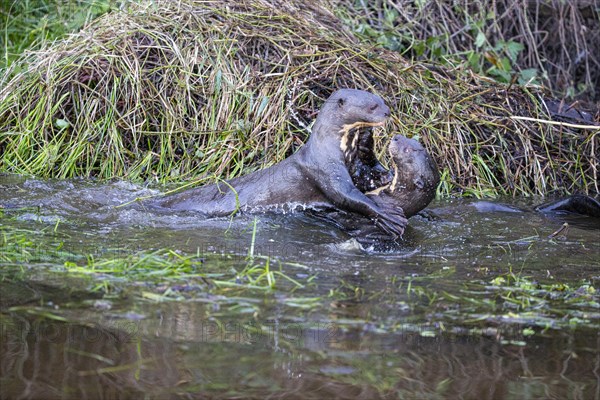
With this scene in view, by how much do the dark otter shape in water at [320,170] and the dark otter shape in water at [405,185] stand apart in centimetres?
10

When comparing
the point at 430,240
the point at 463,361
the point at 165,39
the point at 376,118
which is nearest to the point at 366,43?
the point at 165,39

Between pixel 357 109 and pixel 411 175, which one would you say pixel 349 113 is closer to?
pixel 357 109

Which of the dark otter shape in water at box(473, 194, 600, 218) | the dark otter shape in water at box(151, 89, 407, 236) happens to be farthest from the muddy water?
the dark otter shape in water at box(473, 194, 600, 218)

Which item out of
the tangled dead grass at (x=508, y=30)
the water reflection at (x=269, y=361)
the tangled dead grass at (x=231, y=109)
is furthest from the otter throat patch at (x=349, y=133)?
the tangled dead grass at (x=508, y=30)

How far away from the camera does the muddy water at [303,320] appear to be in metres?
2.16

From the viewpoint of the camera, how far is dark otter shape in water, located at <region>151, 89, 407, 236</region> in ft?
13.5

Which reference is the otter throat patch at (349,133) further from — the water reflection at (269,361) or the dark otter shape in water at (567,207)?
the water reflection at (269,361)

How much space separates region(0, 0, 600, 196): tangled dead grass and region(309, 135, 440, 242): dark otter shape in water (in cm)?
137

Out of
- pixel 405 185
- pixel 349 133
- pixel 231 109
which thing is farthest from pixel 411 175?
pixel 231 109

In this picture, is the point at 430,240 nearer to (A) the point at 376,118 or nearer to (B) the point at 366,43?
(A) the point at 376,118

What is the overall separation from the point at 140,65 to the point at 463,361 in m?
3.97

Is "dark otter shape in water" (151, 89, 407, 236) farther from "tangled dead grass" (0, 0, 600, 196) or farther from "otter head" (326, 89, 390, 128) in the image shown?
"tangled dead grass" (0, 0, 600, 196)

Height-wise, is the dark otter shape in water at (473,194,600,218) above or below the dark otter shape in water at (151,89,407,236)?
below

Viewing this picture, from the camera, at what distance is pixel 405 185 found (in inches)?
159
